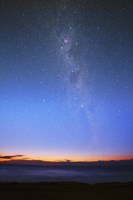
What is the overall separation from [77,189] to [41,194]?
2.51 m

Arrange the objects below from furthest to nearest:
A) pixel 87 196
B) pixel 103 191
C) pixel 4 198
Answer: pixel 103 191 → pixel 87 196 → pixel 4 198

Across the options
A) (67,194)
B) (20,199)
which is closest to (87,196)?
(67,194)

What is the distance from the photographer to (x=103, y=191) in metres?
18.1

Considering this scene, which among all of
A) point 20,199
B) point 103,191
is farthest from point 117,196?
point 20,199

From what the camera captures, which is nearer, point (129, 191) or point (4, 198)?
point (4, 198)

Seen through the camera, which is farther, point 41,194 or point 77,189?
point 77,189

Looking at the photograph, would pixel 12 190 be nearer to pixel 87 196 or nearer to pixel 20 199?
pixel 20 199

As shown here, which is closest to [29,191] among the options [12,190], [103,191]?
[12,190]

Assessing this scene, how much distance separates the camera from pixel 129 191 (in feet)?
59.8

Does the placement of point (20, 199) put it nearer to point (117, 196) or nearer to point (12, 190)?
point (12, 190)

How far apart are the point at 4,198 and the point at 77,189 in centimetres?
446

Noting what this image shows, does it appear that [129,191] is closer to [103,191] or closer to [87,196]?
[103,191]

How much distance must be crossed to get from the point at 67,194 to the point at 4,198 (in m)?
3.17

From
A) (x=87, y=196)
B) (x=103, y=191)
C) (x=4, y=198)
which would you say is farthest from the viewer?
(x=103, y=191)
